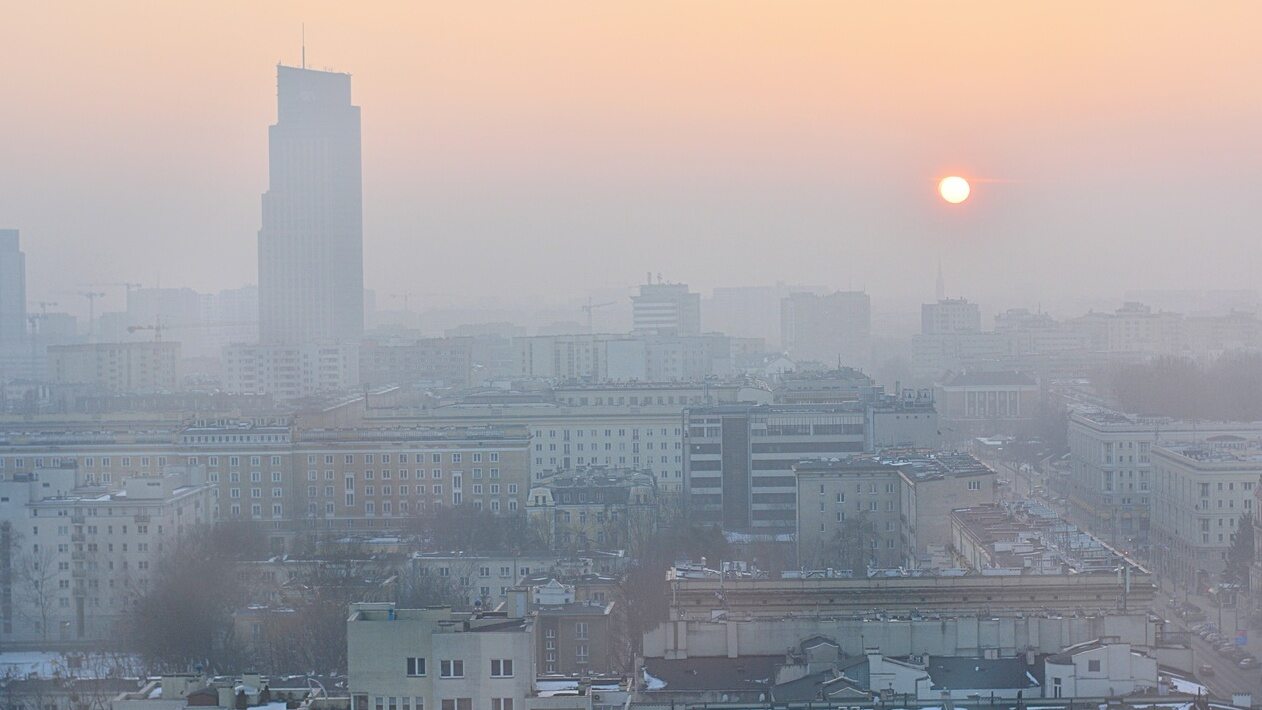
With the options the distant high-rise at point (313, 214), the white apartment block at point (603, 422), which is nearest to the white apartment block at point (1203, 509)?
the white apartment block at point (603, 422)

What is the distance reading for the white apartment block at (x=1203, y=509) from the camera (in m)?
21.1

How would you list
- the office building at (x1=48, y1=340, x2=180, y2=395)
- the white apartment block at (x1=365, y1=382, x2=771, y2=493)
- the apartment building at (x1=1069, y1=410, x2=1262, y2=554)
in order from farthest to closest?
the office building at (x1=48, y1=340, x2=180, y2=395) → the white apartment block at (x1=365, y1=382, x2=771, y2=493) → the apartment building at (x1=1069, y1=410, x2=1262, y2=554)

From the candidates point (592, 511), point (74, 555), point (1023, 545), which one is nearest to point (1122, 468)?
point (592, 511)

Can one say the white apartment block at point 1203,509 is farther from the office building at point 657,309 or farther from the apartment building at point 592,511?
the office building at point 657,309

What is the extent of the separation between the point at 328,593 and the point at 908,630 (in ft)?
20.8

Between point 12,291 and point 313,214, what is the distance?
1052cm

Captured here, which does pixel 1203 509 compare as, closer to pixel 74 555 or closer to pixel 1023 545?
pixel 1023 545

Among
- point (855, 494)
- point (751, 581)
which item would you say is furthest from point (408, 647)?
point (855, 494)

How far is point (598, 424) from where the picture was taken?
2798 cm

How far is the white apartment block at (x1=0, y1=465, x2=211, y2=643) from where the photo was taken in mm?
18062

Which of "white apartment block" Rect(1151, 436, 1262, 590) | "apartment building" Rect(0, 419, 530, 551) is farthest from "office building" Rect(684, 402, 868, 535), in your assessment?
"white apartment block" Rect(1151, 436, 1262, 590)

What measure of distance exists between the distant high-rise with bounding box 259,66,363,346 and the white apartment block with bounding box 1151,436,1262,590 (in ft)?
148

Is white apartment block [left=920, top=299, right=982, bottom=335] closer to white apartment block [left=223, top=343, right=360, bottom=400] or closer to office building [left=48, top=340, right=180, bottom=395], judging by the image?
white apartment block [left=223, top=343, right=360, bottom=400]

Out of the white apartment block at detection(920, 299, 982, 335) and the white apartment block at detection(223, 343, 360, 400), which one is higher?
the white apartment block at detection(920, 299, 982, 335)
